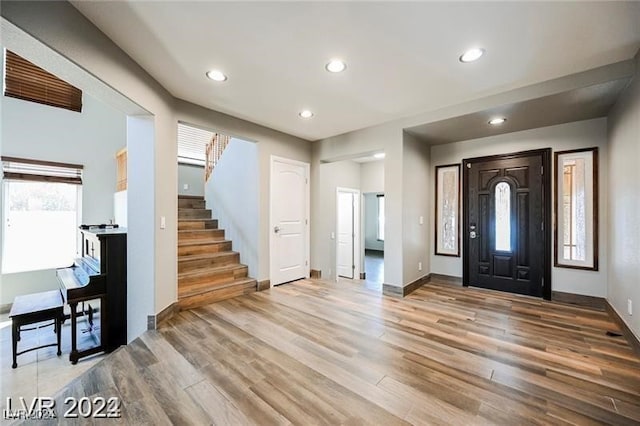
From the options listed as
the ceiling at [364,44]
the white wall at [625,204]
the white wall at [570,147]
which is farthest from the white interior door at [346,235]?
the white wall at [625,204]

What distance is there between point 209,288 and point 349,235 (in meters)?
3.92

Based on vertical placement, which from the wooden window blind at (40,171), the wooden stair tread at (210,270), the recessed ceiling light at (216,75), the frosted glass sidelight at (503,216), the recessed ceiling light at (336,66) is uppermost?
the recessed ceiling light at (216,75)

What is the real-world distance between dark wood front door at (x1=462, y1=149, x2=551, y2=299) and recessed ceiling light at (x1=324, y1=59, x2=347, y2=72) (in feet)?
10.1

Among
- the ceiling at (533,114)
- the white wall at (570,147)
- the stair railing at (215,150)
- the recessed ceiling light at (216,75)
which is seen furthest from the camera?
the stair railing at (215,150)

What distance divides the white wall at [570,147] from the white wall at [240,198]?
3562 mm

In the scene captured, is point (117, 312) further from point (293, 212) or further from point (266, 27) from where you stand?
point (266, 27)

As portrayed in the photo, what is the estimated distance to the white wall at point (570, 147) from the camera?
11.0 ft

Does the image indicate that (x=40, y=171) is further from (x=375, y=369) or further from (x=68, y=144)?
(x=375, y=369)

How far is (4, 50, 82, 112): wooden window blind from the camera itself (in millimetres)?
4887

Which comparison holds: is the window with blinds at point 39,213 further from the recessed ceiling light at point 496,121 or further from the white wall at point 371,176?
the recessed ceiling light at point 496,121

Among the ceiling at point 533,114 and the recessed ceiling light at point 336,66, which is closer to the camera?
the recessed ceiling light at point 336,66

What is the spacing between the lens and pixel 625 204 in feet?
8.56

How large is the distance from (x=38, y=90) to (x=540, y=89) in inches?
339

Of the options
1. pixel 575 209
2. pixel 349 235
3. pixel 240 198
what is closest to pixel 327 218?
pixel 349 235
